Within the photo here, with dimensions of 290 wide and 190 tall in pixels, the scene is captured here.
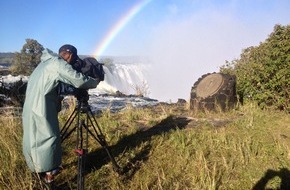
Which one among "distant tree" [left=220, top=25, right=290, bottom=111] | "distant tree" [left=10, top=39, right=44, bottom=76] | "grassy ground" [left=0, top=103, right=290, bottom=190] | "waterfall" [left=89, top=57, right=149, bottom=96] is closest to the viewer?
"grassy ground" [left=0, top=103, right=290, bottom=190]

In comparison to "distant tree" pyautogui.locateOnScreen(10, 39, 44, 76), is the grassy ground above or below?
below

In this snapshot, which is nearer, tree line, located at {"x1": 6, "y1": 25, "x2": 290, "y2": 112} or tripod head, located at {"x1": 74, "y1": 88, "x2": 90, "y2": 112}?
tripod head, located at {"x1": 74, "y1": 88, "x2": 90, "y2": 112}

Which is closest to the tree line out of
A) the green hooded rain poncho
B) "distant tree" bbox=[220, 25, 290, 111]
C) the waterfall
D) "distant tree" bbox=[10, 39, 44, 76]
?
"distant tree" bbox=[220, 25, 290, 111]

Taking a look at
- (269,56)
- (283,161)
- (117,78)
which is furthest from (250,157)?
(117,78)

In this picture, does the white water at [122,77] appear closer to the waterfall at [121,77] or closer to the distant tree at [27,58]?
the waterfall at [121,77]

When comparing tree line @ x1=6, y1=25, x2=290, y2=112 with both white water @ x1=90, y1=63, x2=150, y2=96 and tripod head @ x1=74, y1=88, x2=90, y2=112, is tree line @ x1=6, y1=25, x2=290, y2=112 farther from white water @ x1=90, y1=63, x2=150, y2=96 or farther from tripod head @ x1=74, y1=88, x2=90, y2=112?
white water @ x1=90, y1=63, x2=150, y2=96

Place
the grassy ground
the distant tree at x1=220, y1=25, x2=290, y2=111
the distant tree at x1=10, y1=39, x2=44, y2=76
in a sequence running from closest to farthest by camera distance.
A: the grassy ground < the distant tree at x1=220, y1=25, x2=290, y2=111 < the distant tree at x1=10, y1=39, x2=44, y2=76

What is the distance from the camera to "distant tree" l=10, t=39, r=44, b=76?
30344 mm

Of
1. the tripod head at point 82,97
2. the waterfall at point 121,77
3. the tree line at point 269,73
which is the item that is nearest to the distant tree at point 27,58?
the waterfall at point 121,77

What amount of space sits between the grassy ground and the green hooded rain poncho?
0.34m

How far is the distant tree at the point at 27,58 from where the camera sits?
30344 mm

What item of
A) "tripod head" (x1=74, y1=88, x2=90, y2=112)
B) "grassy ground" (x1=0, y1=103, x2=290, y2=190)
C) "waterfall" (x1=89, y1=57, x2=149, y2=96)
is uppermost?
"waterfall" (x1=89, y1=57, x2=149, y2=96)

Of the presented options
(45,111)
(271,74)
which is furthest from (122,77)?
(45,111)

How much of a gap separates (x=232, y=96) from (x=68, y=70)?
6.10 metres
